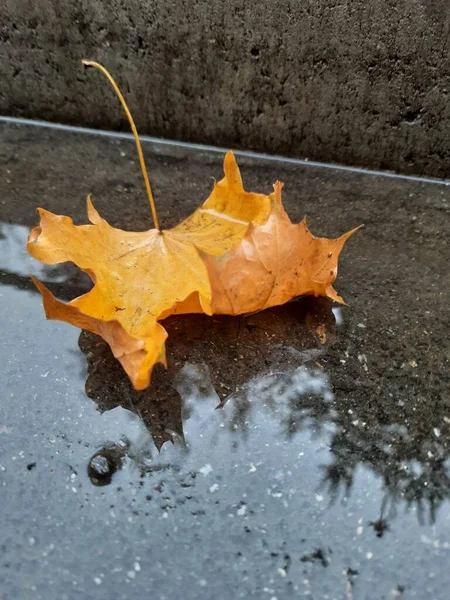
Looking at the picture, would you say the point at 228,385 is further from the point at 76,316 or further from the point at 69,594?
the point at 69,594

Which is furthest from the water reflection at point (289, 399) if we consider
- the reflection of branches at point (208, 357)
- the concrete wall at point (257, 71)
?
the concrete wall at point (257, 71)

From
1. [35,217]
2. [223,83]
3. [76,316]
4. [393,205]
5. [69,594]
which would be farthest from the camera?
[223,83]

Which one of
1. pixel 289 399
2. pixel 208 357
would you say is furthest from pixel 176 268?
pixel 289 399

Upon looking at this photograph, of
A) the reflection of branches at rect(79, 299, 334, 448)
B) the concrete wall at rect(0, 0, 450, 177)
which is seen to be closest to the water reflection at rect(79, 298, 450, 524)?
the reflection of branches at rect(79, 299, 334, 448)

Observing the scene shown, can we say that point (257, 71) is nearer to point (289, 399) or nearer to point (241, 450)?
point (289, 399)

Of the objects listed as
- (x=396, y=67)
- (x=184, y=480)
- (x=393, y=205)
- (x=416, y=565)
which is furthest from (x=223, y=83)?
(x=416, y=565)
